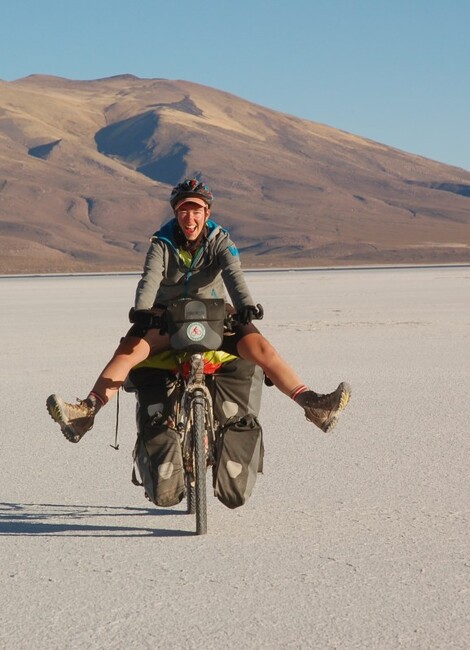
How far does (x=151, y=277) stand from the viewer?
6395 millimetres

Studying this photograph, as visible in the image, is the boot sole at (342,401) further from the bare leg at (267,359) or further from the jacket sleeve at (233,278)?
the jacket sleeve at (233,278)

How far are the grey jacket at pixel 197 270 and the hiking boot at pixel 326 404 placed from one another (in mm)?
626

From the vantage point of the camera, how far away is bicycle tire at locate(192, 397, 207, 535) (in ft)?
20.6

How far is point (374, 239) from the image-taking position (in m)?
163

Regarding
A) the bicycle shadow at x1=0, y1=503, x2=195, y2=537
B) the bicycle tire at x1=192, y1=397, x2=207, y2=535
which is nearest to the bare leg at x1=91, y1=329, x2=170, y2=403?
the bicycle tire at x1=192, y1=397, x2=207, y2=535

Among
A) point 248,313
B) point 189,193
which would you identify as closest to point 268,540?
point 248,313

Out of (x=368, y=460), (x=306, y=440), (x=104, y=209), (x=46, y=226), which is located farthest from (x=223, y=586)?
(x=104, y=209)

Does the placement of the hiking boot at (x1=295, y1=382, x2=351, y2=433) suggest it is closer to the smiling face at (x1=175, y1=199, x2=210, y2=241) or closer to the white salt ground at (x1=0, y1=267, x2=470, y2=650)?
the white salt ground at (x1=0, y1=267, x2=470, y2=650)

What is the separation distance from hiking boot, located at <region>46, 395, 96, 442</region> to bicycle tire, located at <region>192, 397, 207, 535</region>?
1.78 ft

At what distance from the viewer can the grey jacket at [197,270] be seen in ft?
21.1

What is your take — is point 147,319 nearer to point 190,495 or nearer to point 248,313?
point 248,313

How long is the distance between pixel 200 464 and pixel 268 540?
1.66 ft

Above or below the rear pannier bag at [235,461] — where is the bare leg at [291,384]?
above

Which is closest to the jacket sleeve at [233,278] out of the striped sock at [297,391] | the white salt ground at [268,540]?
the striped sock at [297,391]
